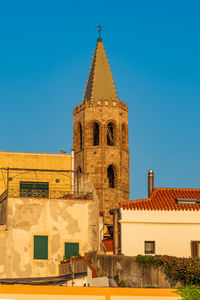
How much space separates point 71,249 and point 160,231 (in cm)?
625

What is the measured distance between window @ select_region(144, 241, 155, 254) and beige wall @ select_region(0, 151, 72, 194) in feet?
47.8

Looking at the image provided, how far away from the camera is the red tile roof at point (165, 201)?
49781mm

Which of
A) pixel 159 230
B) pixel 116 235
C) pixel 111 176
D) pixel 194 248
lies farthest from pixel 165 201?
pixel 111 176

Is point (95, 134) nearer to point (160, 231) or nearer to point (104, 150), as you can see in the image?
point (104, 150)

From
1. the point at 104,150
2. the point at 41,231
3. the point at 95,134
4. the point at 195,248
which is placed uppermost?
the point at 95,134

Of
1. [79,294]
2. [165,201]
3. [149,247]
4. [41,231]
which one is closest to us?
[79,294]

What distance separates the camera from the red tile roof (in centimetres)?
4978

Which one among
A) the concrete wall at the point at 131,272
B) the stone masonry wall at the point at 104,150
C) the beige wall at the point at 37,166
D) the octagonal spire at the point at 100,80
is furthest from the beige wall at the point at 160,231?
the octagonal spire at the point at 100,80

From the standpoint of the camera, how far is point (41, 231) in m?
50.2

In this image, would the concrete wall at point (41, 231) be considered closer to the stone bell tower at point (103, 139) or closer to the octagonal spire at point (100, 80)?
the stone bell tower at point (103, 139)

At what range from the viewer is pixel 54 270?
163 ft

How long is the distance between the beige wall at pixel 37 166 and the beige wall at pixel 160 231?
45.7ft

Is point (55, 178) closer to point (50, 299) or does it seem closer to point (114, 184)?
point (114, 184)

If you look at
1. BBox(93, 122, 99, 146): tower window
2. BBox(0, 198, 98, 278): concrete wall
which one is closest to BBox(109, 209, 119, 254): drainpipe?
BBox(0, 198, 98, 278): concrete wall
